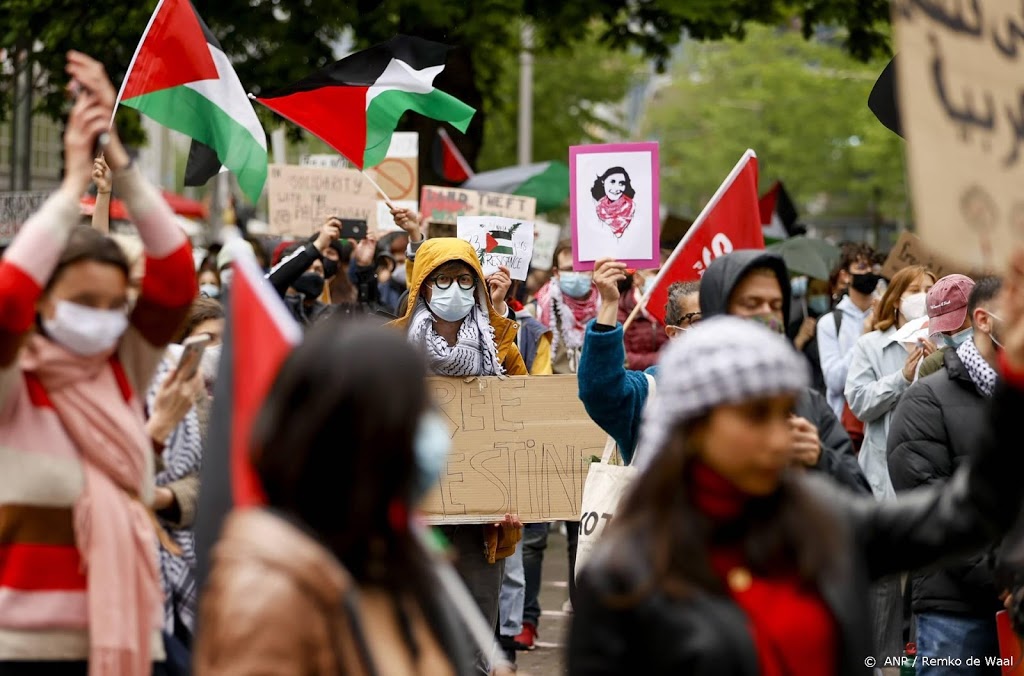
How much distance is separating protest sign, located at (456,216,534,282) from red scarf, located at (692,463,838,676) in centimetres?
708

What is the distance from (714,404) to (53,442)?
1.75 meters

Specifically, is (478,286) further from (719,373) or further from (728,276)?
(719,373)

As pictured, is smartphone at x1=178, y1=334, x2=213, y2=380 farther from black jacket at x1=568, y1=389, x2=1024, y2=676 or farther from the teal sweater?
black jacket at x1=568, y1=389, x2=1024, y2=676

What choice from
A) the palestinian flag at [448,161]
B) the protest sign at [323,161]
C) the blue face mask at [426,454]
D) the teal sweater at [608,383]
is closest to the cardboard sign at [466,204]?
the protest sign at [323,161]

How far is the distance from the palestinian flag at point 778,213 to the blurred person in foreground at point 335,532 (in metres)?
15.3

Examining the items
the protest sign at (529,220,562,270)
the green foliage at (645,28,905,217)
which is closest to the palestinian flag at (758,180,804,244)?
the protest sign at (529,220,562,270)

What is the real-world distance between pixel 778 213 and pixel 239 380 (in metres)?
15.4

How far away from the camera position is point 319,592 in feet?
8.79

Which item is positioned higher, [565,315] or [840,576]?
[565,315]

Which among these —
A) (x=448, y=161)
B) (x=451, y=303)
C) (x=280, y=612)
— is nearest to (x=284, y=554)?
(x=280, y=612)

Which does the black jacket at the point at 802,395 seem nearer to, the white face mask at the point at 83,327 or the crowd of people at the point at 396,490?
the crowd of people at the point at 396,490

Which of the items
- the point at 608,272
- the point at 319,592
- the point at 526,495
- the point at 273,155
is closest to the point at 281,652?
the point at 319,592

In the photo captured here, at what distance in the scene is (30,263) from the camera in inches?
152

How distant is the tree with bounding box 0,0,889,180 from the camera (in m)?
16.0
